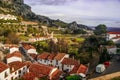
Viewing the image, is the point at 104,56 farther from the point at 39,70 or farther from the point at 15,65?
the point at 15,65

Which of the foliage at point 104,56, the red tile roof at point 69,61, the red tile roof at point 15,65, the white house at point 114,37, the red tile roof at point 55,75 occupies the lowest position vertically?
the red tile roof at point 55,75

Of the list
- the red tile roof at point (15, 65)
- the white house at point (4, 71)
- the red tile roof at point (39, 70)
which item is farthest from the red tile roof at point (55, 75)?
the white house at point (4, 71)

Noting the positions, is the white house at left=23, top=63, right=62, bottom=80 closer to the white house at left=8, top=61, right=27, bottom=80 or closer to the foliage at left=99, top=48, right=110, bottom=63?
the white house at left=8, top=61, right=27, bottom=80

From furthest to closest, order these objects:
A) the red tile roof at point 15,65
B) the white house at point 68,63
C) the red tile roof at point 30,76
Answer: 1. the white house at point 68,63
2. the red tile roof at point 15,65
3. the red tile roof at point 30,76

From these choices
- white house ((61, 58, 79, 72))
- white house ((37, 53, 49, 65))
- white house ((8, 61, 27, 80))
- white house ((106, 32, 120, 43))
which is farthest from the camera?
white house ((106, 32, 120, 43))

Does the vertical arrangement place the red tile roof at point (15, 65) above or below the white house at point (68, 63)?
above

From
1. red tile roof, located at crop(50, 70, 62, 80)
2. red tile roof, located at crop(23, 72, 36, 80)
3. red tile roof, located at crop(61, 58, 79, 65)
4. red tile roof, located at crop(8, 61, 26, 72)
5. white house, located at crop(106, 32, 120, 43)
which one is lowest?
red tile roof, located at crop(50, 70, 62, 80)

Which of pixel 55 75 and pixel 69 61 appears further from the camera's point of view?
pixel 69 61

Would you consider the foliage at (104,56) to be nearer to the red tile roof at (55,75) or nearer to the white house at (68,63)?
the white house at (68,63)

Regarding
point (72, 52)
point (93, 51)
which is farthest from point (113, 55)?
point (72, 52)

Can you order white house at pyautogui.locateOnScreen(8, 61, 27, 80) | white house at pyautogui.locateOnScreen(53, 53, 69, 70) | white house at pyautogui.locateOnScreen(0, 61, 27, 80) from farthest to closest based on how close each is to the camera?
white house at pyautogui.locateOnScreen(53, 53, 69, 70)
white house at pyautogui.locateOnScreen(8, 61, 27, 80)
white house at pyautogui.locateOnScreen(0, 61, 27, 80)

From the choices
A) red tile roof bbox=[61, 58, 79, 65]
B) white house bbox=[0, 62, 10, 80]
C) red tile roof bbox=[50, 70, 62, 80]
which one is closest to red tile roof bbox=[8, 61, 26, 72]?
white house bbox=[0, 62, 10, 80]

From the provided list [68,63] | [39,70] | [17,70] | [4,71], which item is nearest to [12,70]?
[17,70]

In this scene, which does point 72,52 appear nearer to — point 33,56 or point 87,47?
point 87,47
